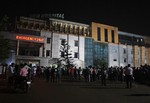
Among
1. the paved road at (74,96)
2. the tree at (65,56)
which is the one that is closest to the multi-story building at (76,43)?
the tree at (65,56)

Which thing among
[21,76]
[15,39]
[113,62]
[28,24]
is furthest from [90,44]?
[21,76]

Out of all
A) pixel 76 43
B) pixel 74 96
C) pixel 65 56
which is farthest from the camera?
pixel 76 43

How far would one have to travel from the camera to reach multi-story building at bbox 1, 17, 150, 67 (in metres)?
49.8

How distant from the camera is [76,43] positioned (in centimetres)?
6266

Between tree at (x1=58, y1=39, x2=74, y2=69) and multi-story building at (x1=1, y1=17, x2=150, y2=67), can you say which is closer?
tree at (x1=58, y1=39, x2=74, y2=69)

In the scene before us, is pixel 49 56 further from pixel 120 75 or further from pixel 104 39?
pixel 120 75

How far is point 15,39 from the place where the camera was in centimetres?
4706

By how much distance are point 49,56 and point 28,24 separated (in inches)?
521

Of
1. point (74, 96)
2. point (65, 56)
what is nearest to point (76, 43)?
point (65, 56)

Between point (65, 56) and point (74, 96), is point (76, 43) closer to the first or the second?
point (65, 56)

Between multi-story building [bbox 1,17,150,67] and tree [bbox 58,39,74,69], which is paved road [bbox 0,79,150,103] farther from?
multi-story building [bbox 1,17,150,67]

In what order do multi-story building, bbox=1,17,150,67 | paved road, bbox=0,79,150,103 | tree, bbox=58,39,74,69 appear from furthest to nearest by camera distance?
multi-story building, bbox=1,17,150,67 → tree, bbox=58,39,74,69 → paved road, bbox=0,79,150,103

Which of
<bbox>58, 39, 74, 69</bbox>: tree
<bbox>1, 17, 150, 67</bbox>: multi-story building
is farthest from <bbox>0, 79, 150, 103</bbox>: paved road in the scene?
<bbox>1, 17, 150, 67</bbox>: multi-story building

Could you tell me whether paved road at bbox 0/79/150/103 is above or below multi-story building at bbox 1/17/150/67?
below
